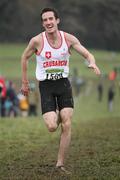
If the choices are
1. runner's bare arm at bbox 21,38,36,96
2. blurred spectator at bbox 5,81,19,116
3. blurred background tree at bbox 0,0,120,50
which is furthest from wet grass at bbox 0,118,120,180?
blurred background tree at bbox 0,0,120,50

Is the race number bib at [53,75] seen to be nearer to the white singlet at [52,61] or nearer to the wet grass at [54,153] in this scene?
the white singlet at [52,61]

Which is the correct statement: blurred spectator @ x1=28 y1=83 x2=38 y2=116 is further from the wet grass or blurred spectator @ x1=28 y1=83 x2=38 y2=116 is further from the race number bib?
the race number bib

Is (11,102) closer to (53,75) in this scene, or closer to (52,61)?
(53,75)

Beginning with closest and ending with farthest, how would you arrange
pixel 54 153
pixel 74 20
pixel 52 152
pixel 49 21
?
1. pixel 49 21
2. pixel 54 153
3. pixel 52 152
4. pixel 74 20

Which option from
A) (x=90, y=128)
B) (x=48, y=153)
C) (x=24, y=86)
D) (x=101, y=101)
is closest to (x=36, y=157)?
(x=48, y=153)

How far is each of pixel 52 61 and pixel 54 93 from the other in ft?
1.77

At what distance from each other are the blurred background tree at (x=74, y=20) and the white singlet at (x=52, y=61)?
88.5m

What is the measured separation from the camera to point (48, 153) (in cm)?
1310

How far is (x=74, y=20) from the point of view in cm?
10700

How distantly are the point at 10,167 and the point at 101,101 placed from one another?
40.0 metres

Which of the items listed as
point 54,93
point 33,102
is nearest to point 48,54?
point 54,93

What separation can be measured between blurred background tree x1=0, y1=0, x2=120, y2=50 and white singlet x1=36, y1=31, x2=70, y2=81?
88.5 m

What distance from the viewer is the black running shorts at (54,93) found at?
10.6m

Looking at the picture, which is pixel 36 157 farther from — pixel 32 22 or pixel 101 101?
pixel 32 22
